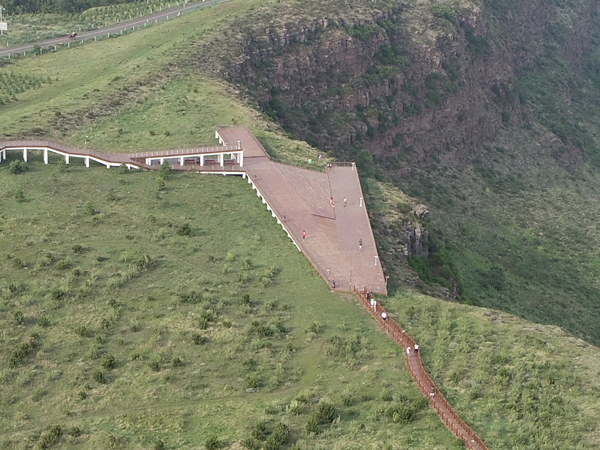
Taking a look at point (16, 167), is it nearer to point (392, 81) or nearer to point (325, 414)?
point (325, 414)

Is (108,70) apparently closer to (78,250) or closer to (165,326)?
(78,250)

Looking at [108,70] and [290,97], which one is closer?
[108,70]

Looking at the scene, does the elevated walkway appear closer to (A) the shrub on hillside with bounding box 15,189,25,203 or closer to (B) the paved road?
(A) the shrub on hillside with bounding box 15,189,25,203

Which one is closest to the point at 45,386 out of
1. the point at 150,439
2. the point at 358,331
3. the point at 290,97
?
the point at 150,439

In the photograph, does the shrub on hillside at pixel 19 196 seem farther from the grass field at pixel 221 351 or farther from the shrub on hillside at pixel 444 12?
the shrub on hillside at pixel 444 12

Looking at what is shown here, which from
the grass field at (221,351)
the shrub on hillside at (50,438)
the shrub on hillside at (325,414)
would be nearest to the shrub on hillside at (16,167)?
the grass field at (221,351)

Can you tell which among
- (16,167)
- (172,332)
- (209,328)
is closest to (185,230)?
(209,328)

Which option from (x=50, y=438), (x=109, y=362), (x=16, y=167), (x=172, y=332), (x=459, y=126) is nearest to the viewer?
(x=50, y=438)
